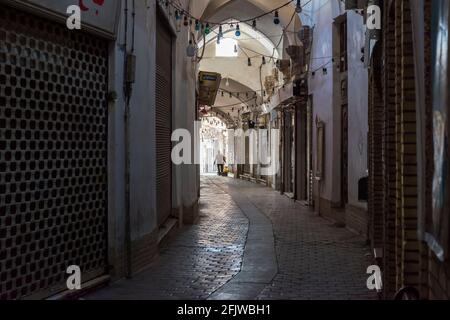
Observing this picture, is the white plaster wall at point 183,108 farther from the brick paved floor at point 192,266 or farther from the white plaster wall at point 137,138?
the white plaster wall at point 137,138

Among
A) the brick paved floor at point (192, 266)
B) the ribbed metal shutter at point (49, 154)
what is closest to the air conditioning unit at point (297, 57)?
the brick paved floor at point (192, 266)

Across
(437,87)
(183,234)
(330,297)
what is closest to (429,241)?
(437,87)

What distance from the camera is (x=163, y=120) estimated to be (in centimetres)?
939

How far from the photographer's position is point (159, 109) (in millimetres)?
8930

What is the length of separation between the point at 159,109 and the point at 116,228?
11.0 feet

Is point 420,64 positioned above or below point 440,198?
above

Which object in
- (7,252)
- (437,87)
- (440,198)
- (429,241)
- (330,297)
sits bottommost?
(330,297)

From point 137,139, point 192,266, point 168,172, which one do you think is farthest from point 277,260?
point 168,172

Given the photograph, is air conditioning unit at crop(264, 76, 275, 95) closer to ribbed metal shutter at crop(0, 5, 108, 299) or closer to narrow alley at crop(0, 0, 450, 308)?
narrow alley at crop(0, 0, 450, 308)

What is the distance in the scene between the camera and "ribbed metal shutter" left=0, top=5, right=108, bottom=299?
177 inches

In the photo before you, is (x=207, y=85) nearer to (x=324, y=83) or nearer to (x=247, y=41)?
(x=324, y=83)

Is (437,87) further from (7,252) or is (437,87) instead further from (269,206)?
(269,206)

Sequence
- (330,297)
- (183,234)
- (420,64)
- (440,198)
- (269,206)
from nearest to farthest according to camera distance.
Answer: (440,198), (420,64), (330,297), (183,234), (269,206)
